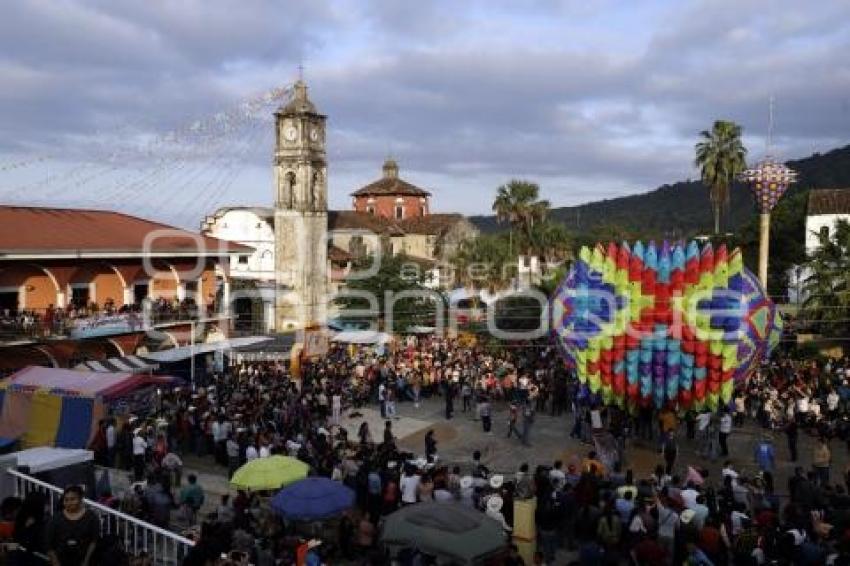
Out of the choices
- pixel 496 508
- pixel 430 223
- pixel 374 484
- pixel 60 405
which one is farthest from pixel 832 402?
pixel 430 223

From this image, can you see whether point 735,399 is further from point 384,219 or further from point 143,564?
point 384,219

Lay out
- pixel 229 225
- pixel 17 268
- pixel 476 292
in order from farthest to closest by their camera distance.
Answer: pixel 229 225
pixel 476 292
pixel 17 268

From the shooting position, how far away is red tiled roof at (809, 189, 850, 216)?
50.7 metres

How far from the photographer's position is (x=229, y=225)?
59688mm

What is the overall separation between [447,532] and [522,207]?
1698 inches

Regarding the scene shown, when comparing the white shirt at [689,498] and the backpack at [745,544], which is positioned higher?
the white shirt at [689,498]

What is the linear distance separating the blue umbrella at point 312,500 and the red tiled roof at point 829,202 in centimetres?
4654

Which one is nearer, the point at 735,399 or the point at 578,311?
the point at 578,311

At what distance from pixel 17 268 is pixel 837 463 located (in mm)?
25026

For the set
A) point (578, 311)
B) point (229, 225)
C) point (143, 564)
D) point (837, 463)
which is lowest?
point (837, 463)

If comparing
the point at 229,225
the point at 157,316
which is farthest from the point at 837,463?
the point at 229,225

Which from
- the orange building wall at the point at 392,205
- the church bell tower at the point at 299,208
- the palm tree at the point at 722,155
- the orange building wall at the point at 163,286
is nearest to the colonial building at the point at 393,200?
the orange building wall at the point at 392,205

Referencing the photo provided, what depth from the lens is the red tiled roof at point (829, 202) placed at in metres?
50.7

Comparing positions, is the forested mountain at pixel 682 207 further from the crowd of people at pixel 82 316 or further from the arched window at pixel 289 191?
the crowd of people at pixel 82 316
